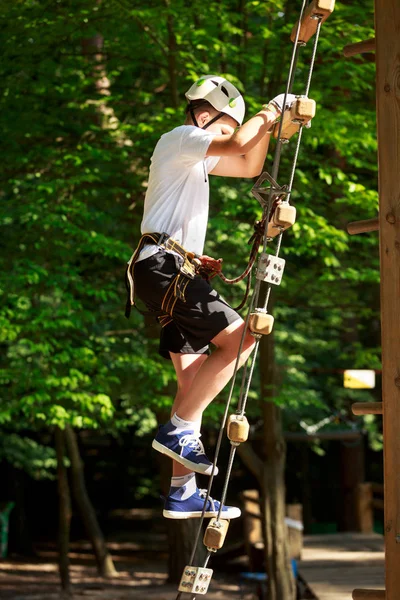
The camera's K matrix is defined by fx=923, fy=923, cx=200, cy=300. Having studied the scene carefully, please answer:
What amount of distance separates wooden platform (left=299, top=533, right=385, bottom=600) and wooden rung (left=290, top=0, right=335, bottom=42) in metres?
7.22

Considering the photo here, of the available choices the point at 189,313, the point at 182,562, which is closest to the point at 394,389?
the point at 189,313

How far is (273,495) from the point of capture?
1130 cm

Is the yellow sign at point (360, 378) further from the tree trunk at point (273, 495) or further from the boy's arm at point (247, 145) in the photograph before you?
the boy's arm at point (247, 145)

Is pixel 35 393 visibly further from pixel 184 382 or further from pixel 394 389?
pixel 394 389

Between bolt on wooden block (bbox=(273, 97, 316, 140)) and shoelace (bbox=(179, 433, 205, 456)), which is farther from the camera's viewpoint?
shoelace (bbox=(179, 433, 205, 456))

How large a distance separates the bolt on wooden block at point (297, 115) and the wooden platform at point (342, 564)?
7.12 m

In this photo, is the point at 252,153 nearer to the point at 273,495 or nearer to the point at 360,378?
the point at 360,378

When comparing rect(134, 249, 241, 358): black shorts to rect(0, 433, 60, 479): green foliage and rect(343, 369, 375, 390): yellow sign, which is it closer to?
rect(343, 369, 375, 390): yellow sign

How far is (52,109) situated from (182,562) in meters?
6.20

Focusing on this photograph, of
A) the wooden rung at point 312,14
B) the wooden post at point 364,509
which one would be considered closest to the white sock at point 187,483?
the wooden rung at point 312,14

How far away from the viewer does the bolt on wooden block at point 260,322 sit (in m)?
3.58

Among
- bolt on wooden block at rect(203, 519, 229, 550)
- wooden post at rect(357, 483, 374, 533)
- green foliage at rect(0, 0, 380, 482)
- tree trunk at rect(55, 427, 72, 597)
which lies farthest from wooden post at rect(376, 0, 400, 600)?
wooden post at rect(357, 483, 374, 533)

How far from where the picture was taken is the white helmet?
12.6 ft

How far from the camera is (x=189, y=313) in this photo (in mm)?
3719
